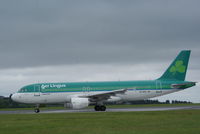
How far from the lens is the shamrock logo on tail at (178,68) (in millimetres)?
43688

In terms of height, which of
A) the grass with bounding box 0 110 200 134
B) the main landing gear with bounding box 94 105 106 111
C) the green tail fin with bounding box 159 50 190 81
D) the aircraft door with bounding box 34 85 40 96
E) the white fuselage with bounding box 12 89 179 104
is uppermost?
the green tail fin with bounding box 159 50 190 81

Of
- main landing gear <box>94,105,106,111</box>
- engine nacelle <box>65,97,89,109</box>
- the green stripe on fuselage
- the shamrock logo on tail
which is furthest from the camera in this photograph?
A: the shamrock logo on tail

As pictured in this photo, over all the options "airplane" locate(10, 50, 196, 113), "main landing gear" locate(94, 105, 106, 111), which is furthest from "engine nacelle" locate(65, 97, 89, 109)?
"main landing gear" locate(94, 105, 106, 111)

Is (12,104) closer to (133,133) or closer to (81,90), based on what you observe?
(81,90)

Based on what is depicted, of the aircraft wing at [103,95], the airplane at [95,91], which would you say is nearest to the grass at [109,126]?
the aircraft wing at [103,95]

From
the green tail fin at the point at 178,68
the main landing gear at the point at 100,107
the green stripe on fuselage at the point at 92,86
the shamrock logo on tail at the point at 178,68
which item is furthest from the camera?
the shamrock logo on tail at the point at 178,68

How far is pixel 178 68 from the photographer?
43812 millimetres

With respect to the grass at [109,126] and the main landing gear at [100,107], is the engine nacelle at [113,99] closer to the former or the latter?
the main landing gear at [100,107]

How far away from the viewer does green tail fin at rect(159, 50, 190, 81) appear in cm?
4356

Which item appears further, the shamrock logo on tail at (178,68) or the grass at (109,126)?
the shamrock logo on tail at (178,68)

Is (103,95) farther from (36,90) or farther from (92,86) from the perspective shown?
(36,90)

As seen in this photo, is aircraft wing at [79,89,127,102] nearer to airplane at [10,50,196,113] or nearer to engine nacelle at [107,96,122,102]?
airplane at [10,50,196,113]

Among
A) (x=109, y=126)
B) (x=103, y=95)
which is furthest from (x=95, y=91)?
(x=109, y=126)

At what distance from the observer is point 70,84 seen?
1612 inches
